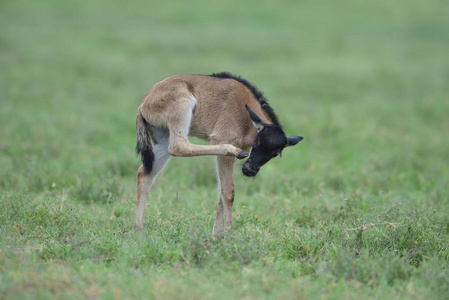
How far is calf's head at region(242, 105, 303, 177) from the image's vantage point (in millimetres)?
6168

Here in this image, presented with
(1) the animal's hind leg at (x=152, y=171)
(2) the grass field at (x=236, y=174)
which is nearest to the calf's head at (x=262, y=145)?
(2) the grass field at (x=236, y=174)

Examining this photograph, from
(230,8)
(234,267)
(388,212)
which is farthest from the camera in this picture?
(230,8)

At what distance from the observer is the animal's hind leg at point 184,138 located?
6.18 meters

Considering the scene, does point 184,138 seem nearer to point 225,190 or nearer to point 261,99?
point 225,190

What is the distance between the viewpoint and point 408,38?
2419cm

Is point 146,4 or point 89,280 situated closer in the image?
point 89,280

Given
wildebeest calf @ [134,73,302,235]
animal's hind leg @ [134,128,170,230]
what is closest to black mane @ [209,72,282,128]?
wildebeest calf @ [134,73,302,235]

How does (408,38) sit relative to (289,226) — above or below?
above

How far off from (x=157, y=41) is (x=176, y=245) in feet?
53.5

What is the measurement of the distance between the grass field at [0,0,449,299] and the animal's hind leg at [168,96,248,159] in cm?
81

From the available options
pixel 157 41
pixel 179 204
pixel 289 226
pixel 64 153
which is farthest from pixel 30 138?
pixel 157 41

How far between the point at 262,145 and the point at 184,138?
0.88 meters

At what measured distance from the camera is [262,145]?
20.3 feet

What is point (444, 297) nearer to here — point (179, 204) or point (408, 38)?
point (179, 204)
